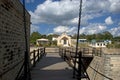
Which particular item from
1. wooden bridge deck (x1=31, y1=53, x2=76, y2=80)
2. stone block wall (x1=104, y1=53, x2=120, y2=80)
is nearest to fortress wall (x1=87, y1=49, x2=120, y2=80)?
stone block wall (x1=104, y1=53, x2=120, y2=80)

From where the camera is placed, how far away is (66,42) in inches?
2874

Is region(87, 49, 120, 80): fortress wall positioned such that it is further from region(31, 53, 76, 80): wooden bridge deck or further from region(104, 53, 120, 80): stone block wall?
region(31, 53, 76, 80): wooden bridge deck

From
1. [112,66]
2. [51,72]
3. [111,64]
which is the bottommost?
[112,66]

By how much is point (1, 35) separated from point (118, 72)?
54.4ft

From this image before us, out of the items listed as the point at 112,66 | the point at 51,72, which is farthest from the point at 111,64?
the point at 51,72

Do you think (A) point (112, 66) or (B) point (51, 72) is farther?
(A) point (112, 66)

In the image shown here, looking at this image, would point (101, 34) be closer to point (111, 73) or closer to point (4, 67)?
point (111, 73)

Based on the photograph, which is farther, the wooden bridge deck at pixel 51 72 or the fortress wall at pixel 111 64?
the fortress wall at pixel 111 64

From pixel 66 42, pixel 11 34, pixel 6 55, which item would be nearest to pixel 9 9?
pixel 11 34

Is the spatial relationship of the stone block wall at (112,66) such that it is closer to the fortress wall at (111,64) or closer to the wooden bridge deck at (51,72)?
the fortress wall at (111,64)

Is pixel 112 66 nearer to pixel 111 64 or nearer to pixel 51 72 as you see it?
pixel 111 64

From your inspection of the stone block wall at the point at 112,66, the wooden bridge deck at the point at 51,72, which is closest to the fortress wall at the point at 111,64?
the stone block wall at the point at 112,66

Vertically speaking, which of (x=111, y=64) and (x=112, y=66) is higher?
(x=111, y=64)

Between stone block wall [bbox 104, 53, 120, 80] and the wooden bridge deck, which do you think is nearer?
the wooden bridge deck
